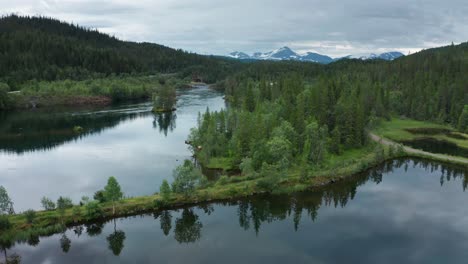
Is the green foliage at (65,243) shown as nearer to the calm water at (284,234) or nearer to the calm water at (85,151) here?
the calm water at (284,234)

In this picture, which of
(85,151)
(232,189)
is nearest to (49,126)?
Answer: (85,151)

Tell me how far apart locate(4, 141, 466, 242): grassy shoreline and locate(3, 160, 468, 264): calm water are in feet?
3.59

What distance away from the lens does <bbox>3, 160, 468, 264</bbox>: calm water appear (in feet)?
133

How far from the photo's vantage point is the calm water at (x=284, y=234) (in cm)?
4053

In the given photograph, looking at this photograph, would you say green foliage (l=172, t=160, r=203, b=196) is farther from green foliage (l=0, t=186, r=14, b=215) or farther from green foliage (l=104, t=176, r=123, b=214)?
green foliage (l=0, t=186, r=14, b=215)

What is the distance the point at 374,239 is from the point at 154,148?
169 feet

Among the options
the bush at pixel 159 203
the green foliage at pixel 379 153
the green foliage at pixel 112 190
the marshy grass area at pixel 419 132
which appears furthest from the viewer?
the marshy grass area at pixel 419 132

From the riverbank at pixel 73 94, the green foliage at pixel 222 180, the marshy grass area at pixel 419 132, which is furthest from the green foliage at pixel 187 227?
the riverbank at pixel 73 94

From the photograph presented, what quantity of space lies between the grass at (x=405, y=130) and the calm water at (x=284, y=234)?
3487cm

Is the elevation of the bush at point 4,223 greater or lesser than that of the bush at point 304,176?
lesser

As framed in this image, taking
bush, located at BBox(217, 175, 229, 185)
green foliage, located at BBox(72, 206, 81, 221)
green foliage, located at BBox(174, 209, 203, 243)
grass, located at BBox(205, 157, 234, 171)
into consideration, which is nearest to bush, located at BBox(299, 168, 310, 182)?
bush, located at BBox(217, 175, 229, 185)

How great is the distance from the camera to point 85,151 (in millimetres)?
81188

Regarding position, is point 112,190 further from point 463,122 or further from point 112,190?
point 463,122

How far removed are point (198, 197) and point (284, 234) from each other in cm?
1321
